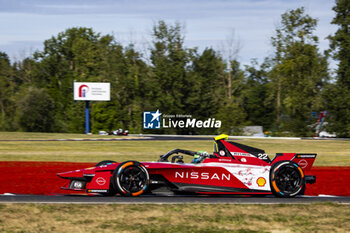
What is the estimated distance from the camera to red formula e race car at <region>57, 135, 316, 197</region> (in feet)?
29.6

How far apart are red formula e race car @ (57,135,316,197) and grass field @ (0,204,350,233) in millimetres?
1060

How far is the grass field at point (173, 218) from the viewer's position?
255 inches

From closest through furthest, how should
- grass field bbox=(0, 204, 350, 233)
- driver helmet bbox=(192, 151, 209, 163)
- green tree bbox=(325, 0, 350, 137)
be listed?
grass field bbox=(0, 204, 350, 233) → driver helmet bbox=(192, 151, 209, 163) → green tree bbox=(325, 0, 350, 137)

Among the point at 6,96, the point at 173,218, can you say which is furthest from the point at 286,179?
the point at 6,96

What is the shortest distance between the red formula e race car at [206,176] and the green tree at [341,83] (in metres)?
40.3

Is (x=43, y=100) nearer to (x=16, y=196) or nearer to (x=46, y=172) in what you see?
(x=46, y=172)

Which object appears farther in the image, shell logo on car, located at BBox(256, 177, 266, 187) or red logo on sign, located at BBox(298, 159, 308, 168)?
red logo on sign, located at BBox(298, 159, 308, 168)

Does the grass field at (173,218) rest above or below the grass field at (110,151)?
above

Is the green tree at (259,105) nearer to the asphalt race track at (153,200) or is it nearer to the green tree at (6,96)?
the green tree at (6,96)

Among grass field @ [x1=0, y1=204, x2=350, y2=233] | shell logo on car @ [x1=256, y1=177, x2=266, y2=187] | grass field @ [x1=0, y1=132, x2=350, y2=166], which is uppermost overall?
shell logo on car @ [x1=256, y1=177, x2=266, y2=187]

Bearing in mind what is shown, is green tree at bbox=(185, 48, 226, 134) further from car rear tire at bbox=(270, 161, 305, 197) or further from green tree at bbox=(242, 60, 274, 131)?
car rear tire at bbox=(270, 161, 305, 197)

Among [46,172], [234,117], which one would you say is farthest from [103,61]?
[46,172]

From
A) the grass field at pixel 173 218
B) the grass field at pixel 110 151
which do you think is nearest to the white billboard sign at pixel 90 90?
the grass field at pixel 110 151

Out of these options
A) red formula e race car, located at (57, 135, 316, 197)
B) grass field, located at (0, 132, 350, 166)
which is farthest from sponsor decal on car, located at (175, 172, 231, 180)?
grass field, located at (0, 132, 350, 166)
